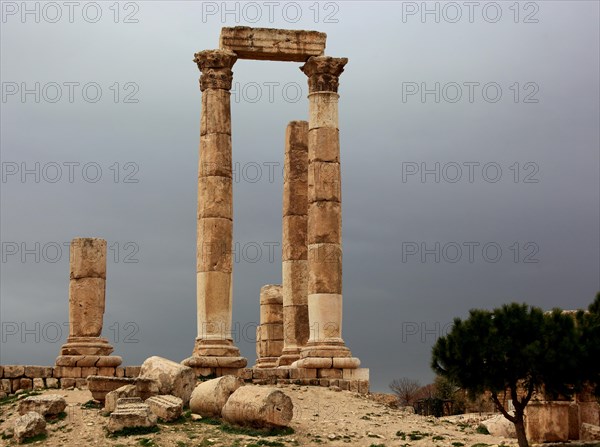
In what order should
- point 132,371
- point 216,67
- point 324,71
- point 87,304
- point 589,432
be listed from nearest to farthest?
point 589,432, point 132,371, point 87,304, point 216,67, point 324,71

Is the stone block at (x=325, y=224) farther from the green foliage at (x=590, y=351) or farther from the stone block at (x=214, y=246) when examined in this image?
the green foliage at (x=590, y=351)

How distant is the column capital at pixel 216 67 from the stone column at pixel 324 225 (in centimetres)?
245

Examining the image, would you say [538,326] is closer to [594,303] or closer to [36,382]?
[594,303]

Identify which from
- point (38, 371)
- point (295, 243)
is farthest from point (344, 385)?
point (38, 371)

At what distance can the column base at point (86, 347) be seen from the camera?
1336 inches

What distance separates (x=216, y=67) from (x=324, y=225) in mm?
5668

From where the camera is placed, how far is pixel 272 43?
1390 inches

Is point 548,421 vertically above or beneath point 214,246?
beneath

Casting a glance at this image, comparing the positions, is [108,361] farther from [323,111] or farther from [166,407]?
[323,111]

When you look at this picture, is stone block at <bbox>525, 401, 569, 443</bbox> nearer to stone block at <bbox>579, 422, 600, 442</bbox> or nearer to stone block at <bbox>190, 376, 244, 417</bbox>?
stone block at <bbox>579, 422, 600, 442</bbox>

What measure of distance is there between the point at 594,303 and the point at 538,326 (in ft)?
6.86

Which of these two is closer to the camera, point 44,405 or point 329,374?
point 44,405

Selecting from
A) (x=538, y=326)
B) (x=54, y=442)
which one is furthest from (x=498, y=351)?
(x=54, y=442)

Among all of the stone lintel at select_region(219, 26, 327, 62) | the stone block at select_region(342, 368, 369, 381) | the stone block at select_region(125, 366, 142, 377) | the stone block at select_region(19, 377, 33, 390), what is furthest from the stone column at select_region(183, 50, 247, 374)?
the stone block at select_region(19, 377, 33, 390)
